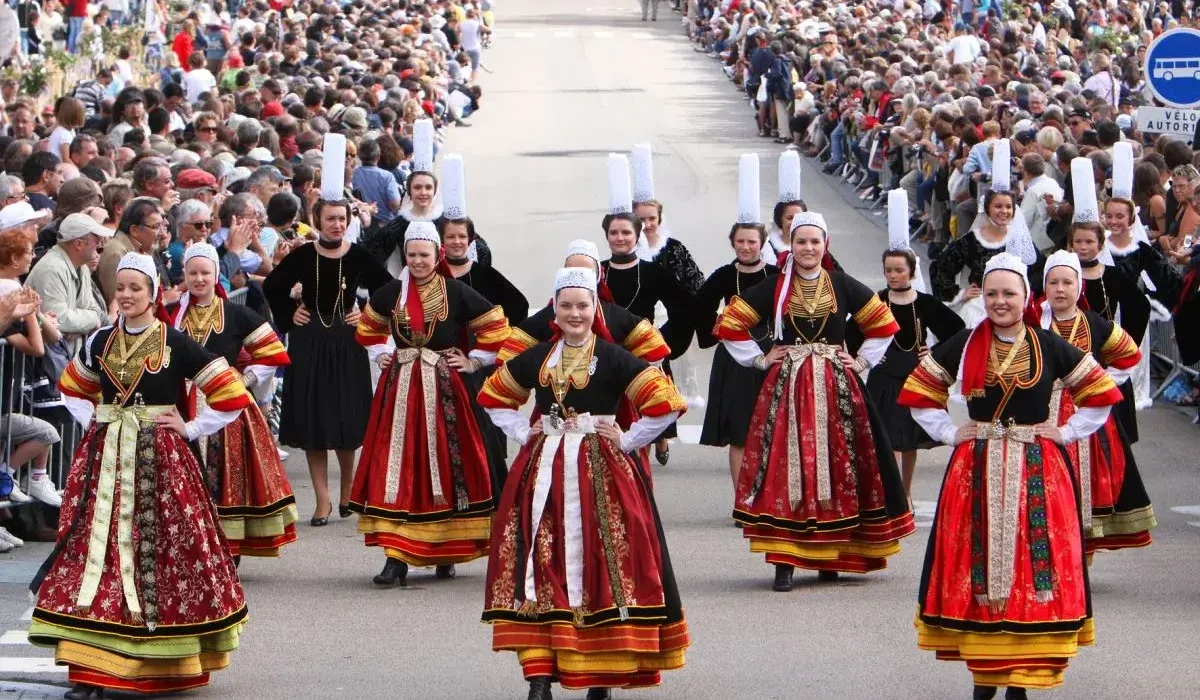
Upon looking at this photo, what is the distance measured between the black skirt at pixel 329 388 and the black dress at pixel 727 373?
1.89 meters

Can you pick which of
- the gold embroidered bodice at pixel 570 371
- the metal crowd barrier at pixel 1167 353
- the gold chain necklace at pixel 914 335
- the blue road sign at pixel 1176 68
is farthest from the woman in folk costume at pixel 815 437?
the blue road sign at pixel 1176 68

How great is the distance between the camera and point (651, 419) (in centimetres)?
826

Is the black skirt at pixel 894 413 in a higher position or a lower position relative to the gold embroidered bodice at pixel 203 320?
lower

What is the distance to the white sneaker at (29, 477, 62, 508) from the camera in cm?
1107

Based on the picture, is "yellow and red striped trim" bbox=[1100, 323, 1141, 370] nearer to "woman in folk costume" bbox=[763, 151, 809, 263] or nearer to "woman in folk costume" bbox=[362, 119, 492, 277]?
"woman in folk costume" bbox=[763, 151, 809, 263]

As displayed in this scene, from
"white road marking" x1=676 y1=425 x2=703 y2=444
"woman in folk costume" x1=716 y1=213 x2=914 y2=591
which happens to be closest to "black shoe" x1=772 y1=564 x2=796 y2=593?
"woman in folk costume" x1=716 y1=213 x2=914 y2=591

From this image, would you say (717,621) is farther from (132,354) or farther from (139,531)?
(132,354)

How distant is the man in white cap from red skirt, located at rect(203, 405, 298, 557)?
1.06m

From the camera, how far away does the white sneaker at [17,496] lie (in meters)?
10.9

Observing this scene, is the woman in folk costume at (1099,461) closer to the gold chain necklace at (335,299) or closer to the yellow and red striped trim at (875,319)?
the yellow and red striped trim at (875,319)

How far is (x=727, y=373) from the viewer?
493 inches

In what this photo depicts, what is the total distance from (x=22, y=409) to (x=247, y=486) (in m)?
1.31

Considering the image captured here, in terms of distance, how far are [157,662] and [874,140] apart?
59.0 ft

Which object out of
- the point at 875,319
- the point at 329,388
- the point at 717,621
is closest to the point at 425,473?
the point at 329,388
